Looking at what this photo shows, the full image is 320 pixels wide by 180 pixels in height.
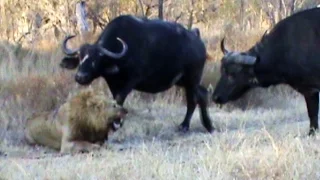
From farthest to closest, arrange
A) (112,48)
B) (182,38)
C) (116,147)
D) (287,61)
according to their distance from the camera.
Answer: (182,38) → (112,48) → (287,61) → (116,147)

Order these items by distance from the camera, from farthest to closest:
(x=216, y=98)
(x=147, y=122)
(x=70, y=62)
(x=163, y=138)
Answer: (x=147, y=122)
(x=70, y=62)
(x=163, y=138)
(x=216, y=98)

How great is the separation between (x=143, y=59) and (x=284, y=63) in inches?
85.9

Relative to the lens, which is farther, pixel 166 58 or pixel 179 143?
pixel 166 58

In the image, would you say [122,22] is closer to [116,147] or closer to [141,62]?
[141,62]

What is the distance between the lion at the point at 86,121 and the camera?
10.3 m

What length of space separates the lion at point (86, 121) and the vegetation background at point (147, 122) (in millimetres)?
243

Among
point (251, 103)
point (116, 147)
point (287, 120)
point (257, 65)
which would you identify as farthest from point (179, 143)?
point (251, 103)

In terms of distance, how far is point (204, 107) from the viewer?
13.5m

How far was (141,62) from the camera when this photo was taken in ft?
40.9

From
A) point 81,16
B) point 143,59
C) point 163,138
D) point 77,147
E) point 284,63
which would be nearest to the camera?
point 77,147

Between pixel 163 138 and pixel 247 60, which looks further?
pixel 163 138

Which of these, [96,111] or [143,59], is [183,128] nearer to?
[143,59]

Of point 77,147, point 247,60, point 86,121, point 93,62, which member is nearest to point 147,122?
point 93,62

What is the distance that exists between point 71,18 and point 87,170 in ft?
53.2
